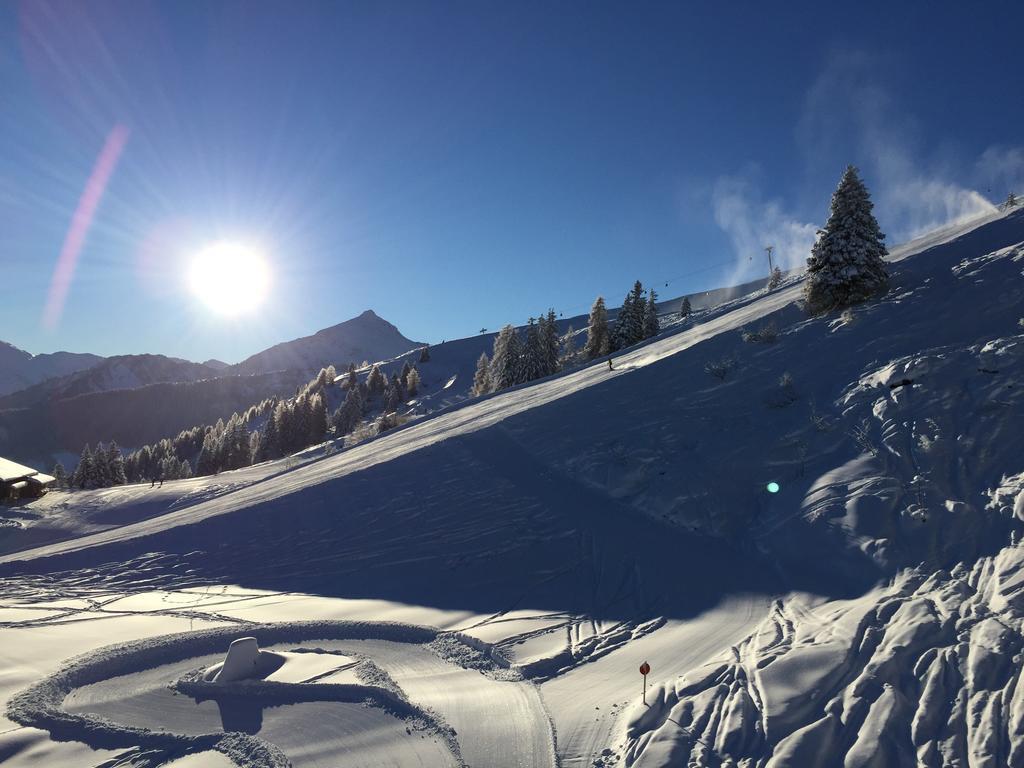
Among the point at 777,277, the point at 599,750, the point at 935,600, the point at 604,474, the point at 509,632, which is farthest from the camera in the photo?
the point at 777,277

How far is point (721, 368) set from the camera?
20484 millimetres

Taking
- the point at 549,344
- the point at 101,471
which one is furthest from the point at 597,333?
the point at 101,471

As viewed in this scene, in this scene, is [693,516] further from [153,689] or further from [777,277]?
[777,277]

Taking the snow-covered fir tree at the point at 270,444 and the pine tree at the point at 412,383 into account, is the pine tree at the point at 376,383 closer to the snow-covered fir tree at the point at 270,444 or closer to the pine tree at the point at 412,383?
the pine tree at the point at 412,383

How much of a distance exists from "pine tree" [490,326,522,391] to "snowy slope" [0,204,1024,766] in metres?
28.7

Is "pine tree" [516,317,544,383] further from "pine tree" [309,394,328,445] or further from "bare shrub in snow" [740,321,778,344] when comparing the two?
"pine tree" [309,394,328,445]

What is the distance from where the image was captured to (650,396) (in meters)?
20.5

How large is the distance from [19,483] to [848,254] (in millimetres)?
50479

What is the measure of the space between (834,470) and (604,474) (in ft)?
19.6

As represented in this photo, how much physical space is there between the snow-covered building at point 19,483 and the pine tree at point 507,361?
117 ft

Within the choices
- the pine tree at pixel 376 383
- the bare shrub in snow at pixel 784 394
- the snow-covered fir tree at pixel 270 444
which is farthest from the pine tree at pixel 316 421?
the bare shrub in snow at pixel 784 394

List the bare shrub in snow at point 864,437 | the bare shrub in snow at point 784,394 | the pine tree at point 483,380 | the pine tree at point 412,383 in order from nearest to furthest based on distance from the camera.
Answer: the bare shrub in snow at point 864,437 < the bare shrub in snow at point 784,394 < the pine tree at point 483,380 < the pine tree at point 412,383

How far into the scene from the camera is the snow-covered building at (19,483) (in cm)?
3469

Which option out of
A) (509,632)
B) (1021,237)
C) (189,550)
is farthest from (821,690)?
(1021,237)
